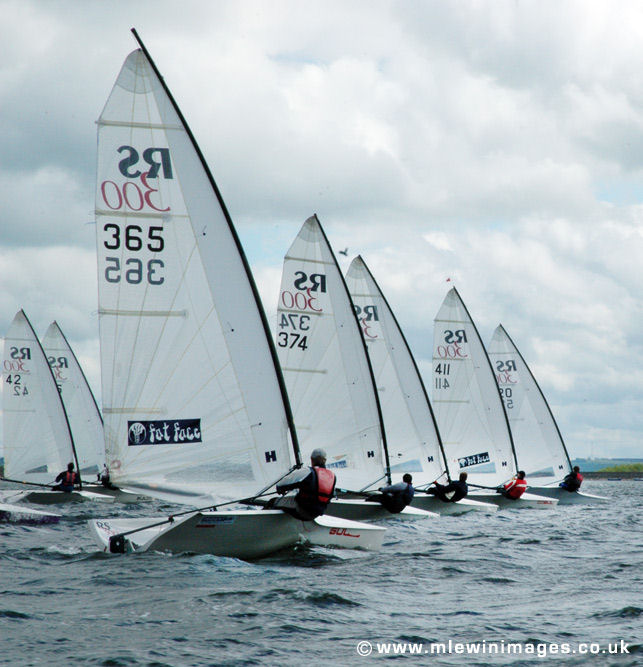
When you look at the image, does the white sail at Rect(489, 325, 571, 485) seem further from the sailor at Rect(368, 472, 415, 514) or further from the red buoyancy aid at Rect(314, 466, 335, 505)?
the red buoyancy aid at Rect(314, 466, 335, 505)

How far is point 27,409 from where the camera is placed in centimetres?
2620

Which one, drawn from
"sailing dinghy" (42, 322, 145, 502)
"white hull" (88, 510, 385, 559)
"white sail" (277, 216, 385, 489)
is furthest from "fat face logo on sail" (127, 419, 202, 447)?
"sailing dinghy" (42, 322, 145, 502)

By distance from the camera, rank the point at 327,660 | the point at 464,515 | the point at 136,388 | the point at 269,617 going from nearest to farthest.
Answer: the point at 327,660 < the point at 269,617 < the point at 136,388 < the point at 464,515

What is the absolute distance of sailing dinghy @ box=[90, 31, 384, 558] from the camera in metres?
11.0

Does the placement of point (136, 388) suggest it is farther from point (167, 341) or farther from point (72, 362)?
point (72, 362)

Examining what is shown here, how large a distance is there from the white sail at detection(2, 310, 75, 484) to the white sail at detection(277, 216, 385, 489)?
10.5 metres

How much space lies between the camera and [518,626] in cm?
774

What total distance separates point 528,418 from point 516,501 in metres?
9.15

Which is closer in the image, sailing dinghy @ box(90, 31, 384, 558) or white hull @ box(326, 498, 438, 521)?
sailing dinghy @ box(90, 31, 384, 558)

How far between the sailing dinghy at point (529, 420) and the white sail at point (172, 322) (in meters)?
20.9

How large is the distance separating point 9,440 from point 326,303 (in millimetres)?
12010

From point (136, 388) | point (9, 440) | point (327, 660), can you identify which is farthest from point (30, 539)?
point (9, 440)

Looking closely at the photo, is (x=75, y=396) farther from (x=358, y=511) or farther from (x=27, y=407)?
(x=358, y=511)

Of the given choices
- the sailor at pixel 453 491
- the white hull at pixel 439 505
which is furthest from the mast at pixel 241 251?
the sailor at pixel 453 491
